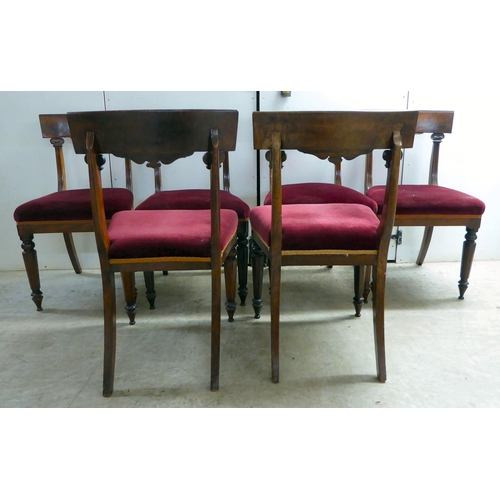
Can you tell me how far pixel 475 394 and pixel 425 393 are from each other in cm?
16

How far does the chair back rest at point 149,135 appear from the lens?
49.7 inches

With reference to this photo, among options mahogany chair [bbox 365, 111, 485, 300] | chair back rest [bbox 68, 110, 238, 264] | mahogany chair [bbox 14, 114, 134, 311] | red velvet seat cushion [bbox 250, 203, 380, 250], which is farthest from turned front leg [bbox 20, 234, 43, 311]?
mahogany chair [bbox 365, 111, 485, 300]

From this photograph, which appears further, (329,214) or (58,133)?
(58,133)

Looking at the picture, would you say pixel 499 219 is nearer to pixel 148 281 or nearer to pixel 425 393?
pixel 425 393

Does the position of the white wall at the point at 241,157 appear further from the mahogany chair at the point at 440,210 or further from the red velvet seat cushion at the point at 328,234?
the red velvet seat cushion at the point at 328,234

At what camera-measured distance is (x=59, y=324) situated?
198cm

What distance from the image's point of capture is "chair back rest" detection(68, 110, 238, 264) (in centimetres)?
126

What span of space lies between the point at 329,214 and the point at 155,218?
25.6 inches

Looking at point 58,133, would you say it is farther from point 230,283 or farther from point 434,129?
point 434,129

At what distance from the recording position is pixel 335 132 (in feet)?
4.30

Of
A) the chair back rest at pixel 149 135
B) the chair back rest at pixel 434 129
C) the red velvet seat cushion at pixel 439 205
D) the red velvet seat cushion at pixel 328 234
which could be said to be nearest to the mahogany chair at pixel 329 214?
the red velvet seat cushion at pixel 328 234

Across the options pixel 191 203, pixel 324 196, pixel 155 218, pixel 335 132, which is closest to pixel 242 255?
pixel 191 203

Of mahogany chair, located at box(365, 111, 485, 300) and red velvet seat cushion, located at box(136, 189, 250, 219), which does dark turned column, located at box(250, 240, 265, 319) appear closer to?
red velvet seat cushion, located at box(136, 189, 250, 219)

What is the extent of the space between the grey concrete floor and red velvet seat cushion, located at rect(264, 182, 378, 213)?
51cm
